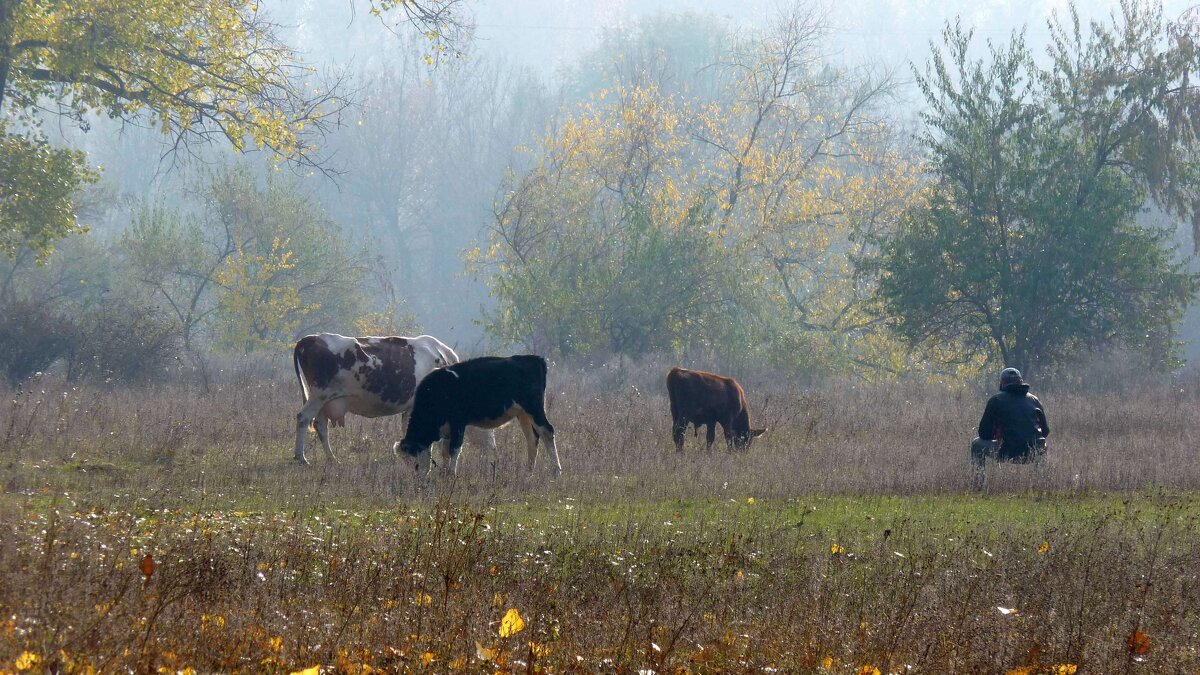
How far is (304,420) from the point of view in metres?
16.1

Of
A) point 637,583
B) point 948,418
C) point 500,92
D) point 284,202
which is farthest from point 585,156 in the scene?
point 500,92

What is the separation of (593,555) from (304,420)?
26.7 ft

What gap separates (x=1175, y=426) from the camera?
62.1 ft

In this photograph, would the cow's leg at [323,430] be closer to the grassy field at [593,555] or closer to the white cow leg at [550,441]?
the grassy field at [593,555]

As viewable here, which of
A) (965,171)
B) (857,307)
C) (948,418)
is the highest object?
(965,171)

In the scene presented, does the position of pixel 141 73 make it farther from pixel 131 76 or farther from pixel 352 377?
pixel 352 377

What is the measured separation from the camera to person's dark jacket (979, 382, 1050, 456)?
14258 mm

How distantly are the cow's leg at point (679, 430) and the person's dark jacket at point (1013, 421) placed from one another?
14.2ft

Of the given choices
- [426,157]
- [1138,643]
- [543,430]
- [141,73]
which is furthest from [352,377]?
[426,157]

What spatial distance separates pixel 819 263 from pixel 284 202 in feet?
65.7

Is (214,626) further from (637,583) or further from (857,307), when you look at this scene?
(857,307)

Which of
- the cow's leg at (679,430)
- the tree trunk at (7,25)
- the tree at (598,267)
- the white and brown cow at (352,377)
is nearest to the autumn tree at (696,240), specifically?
the tree at (598,267)

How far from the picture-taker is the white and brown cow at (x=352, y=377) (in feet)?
54.6

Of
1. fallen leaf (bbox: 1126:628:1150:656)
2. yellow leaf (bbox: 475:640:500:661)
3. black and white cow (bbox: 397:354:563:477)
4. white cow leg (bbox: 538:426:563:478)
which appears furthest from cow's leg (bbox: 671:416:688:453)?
yellow leaf (bbox: 475:640:500:661)
